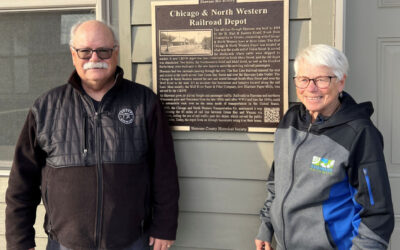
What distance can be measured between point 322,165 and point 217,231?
3.33 ft

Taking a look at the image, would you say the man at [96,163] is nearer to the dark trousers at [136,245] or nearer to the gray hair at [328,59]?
the dark trousers at [136,245]

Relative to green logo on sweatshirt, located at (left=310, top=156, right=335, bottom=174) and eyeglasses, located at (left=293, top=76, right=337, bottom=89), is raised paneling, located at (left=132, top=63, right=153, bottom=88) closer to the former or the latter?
eyeglasses, located at (left=293, top=76, right=337, bottom=89)

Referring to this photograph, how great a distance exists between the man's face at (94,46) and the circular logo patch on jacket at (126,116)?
0.66 ft

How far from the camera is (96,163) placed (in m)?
2.09

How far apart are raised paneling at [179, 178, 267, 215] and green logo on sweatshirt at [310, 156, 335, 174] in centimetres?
69

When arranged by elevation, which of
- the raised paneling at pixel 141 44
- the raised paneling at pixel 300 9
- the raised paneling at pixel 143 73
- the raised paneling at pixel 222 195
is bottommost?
the raised paneling at pixel 222 195

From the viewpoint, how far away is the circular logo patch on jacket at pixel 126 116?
217cm

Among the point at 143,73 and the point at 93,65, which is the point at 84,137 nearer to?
the point at 93,65

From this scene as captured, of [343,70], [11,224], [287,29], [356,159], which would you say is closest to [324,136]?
[356,159]

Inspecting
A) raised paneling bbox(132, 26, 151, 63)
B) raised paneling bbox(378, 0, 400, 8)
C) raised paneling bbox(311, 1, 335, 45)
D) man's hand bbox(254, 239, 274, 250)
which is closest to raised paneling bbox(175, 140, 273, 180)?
man's hand bbox(254, 239, 274, 250)

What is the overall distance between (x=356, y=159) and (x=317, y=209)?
0.96 ft

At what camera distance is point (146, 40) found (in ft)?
8.36

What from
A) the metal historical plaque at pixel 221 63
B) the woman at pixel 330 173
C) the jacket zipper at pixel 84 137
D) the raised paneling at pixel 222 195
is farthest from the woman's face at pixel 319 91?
the jacket zipper at pixel 84 137

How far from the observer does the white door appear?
97.7 inches
